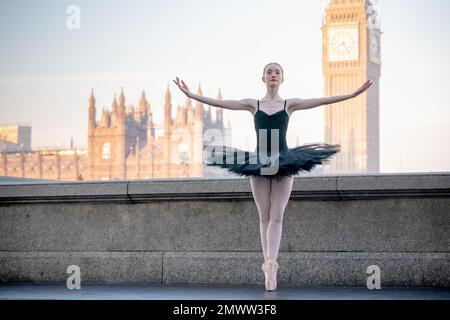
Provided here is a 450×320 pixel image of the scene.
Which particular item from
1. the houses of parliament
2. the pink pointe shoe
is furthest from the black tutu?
the houses of parliament

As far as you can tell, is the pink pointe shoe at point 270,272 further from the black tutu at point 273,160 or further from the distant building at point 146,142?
the distant building at point 146,142

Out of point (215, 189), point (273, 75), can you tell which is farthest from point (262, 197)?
point (215, 189)

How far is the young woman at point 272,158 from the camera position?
5.51m

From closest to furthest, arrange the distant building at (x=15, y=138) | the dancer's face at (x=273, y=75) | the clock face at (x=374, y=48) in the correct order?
the dancer's face at (x=273, y=75) < the distant building at (x=15, y=138) < the clock face at (x=374, y=48)

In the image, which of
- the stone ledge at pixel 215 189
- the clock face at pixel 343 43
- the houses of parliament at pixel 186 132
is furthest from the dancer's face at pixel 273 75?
the clock face at pixel 343 43

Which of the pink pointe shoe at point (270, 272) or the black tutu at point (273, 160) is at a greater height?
the black tutu at point (273, 160)

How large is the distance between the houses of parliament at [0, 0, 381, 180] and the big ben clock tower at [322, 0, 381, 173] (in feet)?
0.35

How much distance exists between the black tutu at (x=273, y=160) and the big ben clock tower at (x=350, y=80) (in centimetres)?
9974

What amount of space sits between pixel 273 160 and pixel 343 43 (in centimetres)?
10555

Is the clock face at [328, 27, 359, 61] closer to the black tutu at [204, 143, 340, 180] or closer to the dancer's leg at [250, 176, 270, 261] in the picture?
the black tutu at [204, 143, 340, 180]

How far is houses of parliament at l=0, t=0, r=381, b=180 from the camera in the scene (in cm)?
9700

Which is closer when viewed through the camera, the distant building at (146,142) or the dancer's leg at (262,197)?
the dancer's leg at (262,197)

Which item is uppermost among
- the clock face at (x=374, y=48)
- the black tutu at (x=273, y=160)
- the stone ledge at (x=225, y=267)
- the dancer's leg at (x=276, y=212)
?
the clock face at (x=374, y=48)

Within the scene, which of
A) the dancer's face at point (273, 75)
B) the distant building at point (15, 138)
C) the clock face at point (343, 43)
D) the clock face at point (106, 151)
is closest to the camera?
the dancer's face at point (273, 75)
